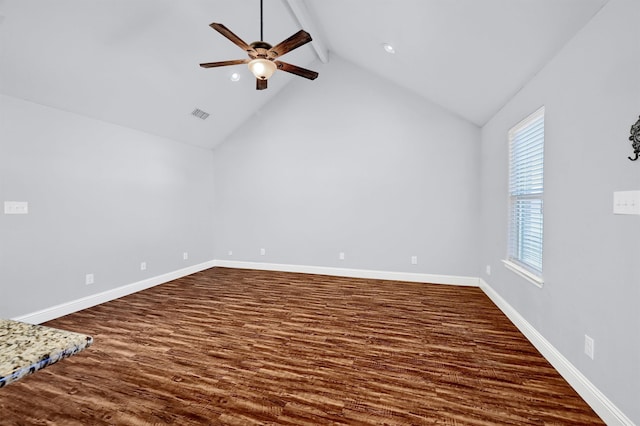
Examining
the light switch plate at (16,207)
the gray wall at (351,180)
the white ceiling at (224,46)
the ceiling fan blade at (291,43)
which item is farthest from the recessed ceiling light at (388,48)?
the light switch plate at (16,207)

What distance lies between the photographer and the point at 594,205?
70.7 inches

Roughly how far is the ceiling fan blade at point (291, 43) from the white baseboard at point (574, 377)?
3044 millimetres

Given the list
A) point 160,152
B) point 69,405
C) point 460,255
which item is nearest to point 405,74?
point 460,255

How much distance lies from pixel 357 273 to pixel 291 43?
3.58 metres

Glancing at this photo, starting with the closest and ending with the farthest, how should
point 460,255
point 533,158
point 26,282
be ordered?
point 533,158
point 26,282
point 460,255

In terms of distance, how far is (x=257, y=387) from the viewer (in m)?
1.96

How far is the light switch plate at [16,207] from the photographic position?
9.24 ft

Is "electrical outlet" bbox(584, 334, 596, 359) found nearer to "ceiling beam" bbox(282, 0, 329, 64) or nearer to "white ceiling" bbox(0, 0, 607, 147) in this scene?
"white ceiling" bbox(0, 0, 607, 147)

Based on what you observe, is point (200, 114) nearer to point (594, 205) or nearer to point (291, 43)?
point (291, 43)

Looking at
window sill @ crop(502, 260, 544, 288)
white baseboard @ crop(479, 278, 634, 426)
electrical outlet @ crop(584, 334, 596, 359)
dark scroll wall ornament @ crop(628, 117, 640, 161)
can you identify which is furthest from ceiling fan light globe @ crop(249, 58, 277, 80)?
white baseboard @ crop(479, 278, 634, 426)

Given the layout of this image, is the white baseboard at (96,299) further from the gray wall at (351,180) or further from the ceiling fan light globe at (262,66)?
the ceiling fan light globe at (262,66)

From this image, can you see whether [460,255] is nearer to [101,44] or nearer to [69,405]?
[69,405]

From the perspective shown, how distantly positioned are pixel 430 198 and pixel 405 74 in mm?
1835

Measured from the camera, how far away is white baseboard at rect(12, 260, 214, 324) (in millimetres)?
3010
